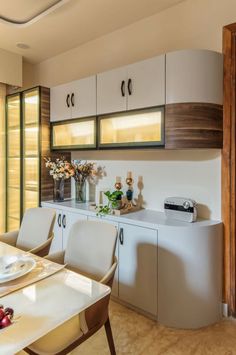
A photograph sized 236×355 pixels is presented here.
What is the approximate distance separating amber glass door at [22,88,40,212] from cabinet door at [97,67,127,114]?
1.03 m

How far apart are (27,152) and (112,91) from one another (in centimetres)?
155

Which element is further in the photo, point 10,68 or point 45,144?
point 10,68

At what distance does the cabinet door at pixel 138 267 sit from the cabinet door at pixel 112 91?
1.19 m

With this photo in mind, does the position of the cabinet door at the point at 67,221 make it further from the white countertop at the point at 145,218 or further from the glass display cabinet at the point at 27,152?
the glass display cabinet at the point at 27,152

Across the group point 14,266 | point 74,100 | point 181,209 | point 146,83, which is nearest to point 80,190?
point 74,100

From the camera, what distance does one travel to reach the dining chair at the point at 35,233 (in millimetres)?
2350

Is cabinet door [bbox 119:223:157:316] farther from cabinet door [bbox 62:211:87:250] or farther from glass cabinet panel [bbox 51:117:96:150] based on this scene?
glass cabinet panel [bbox 51:117:96:150]

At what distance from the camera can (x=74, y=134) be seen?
3197mm

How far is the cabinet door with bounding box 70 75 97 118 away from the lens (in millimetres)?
2908

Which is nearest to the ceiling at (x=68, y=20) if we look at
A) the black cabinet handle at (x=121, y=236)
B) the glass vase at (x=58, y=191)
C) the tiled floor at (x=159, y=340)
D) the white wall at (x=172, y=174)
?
the white wall at (x=172, y=174)

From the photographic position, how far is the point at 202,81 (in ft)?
7.20

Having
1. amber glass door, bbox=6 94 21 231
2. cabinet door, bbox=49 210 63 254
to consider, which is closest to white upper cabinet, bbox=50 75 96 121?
amber glass door, bbox=6 94 21 231

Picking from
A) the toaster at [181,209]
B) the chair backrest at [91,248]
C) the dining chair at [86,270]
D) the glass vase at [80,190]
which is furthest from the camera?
the glass vase at [80,190]

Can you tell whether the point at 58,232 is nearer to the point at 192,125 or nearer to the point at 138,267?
the point at 138,267
